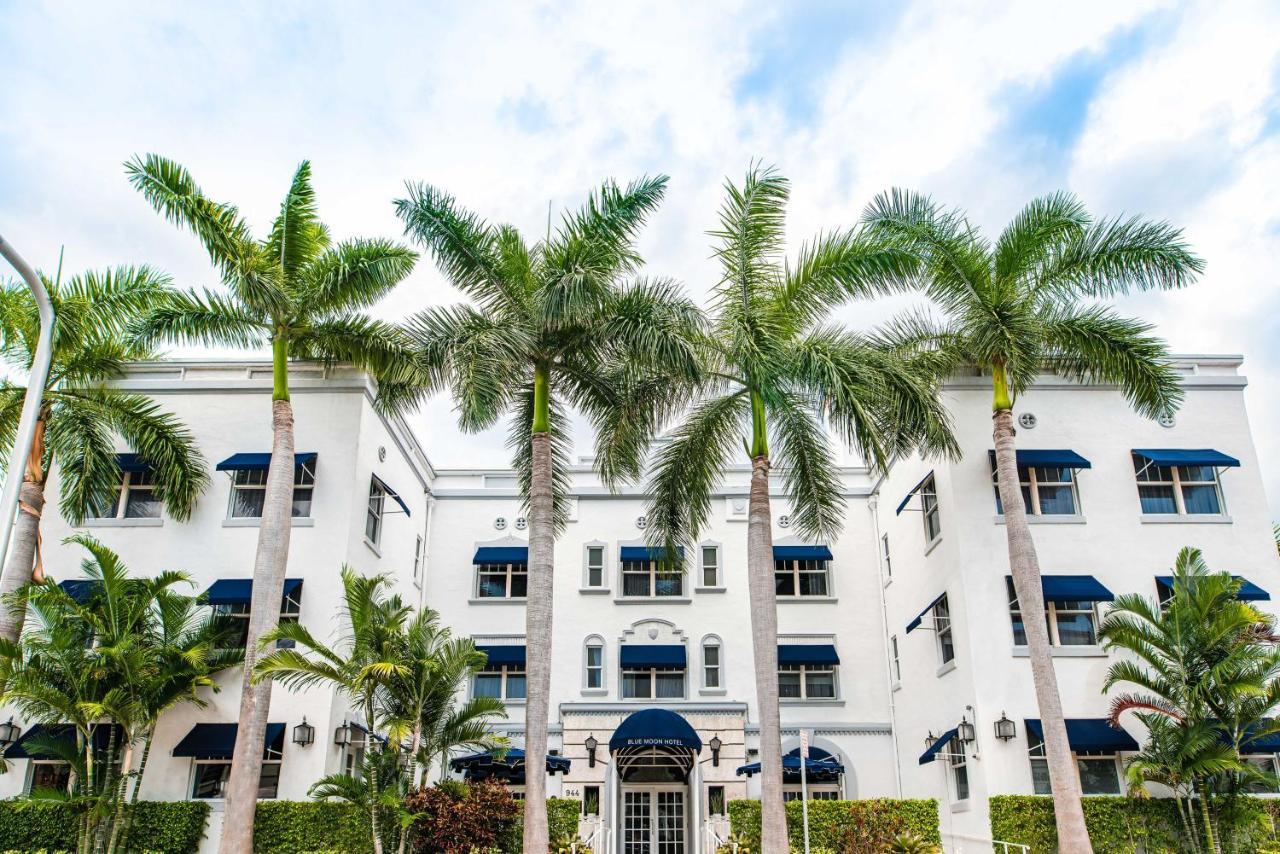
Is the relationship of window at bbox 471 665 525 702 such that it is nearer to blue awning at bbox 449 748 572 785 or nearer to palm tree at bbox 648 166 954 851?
blue awning at bbox 449 748 572 785

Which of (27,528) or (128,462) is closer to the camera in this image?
(27,528)

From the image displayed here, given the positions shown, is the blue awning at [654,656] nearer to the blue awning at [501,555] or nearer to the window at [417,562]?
the blue awning at [501,555]

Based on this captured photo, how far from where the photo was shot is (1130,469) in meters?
20.4

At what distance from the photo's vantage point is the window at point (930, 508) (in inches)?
841

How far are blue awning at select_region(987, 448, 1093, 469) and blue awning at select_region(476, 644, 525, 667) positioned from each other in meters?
11.9

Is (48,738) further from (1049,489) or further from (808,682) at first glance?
(1049,489)

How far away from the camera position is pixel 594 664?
24734 mm

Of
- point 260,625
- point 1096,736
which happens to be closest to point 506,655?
point 260,625

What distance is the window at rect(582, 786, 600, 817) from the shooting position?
22562mm

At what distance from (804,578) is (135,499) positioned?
51.3ft

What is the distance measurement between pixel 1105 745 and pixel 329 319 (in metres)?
15.8

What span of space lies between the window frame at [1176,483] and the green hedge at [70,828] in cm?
1878

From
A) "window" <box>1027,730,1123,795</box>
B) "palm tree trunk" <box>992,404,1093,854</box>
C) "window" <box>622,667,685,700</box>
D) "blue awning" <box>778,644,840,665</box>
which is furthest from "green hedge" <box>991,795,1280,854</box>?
"window" <box>622,667,685,700</box>

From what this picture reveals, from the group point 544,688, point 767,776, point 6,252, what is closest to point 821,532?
point 767,776
